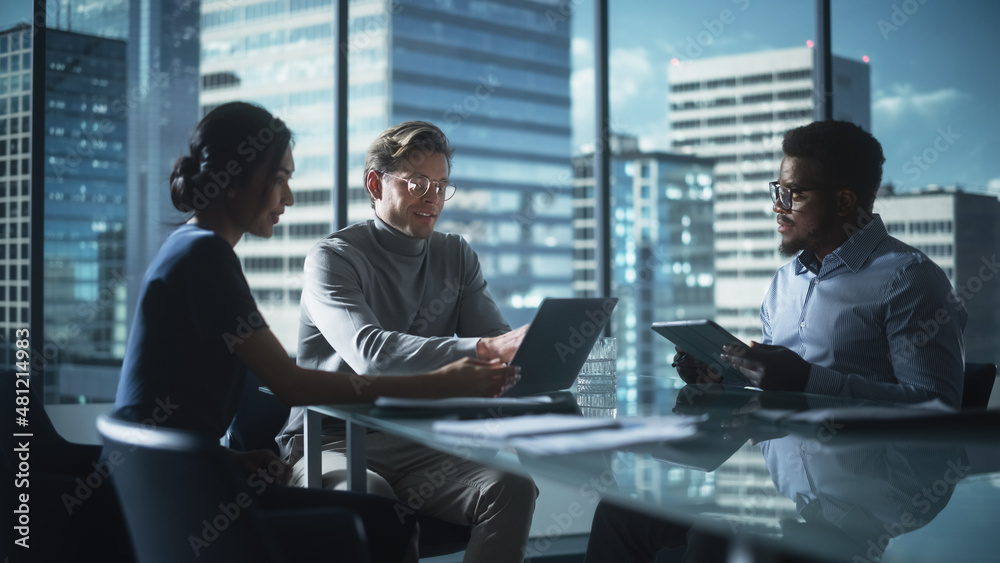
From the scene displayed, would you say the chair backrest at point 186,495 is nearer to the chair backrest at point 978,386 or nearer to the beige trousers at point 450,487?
the beige trousers at point 450,487

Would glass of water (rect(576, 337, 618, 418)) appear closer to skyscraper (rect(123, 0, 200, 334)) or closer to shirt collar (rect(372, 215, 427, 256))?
shirt collar (rect(372, 215, 427, 256))

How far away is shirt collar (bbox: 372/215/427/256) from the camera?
2268mm

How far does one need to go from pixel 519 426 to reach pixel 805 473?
430 millimetres

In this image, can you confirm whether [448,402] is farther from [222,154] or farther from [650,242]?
[650,242]

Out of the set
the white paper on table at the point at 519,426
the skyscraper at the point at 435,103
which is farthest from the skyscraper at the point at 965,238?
Result: the white paper on table at the point at 519,426

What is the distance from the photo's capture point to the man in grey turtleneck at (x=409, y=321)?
1.82 meters

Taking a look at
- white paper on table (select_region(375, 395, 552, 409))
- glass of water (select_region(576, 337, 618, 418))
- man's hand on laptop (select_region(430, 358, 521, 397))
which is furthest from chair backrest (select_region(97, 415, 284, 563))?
glass of water (select_region(576, 337, 618, 418))

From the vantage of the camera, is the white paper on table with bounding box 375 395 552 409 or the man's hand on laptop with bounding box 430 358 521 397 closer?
the white paper on table with bounding box 375 395 552 409

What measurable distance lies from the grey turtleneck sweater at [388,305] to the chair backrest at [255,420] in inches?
6.2

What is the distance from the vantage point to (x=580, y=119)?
3.79m

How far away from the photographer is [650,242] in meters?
4.05

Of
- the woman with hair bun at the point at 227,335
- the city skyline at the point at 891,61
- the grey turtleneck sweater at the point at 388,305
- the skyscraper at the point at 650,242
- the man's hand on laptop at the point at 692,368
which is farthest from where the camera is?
the city skyline at the point at 891,61

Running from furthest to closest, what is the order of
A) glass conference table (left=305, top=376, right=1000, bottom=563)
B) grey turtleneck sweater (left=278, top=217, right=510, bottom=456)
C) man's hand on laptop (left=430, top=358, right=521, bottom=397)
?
grey turtleneck sweater (left=278, top=217, right=510, bottom=456) → man's hand on laptop (left=430, top=358, right=521, bottom=397) → glass conference table (left=305, top=376, right=1000, bottom=563)

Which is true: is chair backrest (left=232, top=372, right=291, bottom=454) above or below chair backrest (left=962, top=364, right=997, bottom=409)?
below
